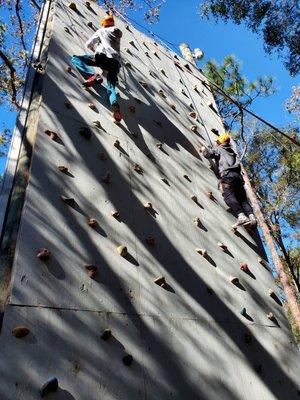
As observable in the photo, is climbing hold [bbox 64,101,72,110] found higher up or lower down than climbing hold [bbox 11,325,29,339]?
higher up

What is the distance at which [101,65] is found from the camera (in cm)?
455

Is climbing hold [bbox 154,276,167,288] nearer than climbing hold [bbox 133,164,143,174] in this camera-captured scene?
Yes

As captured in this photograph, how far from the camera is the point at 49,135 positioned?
11.1ft

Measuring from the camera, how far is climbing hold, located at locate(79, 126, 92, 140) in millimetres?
3727

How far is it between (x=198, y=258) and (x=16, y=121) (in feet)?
6.91

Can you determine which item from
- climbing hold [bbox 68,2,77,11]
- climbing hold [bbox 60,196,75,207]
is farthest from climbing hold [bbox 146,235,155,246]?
climbing hold [bbox 68,2,77,11]

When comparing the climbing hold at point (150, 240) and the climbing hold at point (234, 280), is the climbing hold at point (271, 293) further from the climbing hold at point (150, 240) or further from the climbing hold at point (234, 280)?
the climbing hold at point (150, 240)

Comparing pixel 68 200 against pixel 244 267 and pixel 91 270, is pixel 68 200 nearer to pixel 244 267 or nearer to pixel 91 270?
pixel 91 270

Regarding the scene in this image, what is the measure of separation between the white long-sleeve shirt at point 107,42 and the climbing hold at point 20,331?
3.28 m

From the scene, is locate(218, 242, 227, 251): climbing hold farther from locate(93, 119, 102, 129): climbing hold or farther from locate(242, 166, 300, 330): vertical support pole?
locate(242, 166, 300, 330): vertical support pole

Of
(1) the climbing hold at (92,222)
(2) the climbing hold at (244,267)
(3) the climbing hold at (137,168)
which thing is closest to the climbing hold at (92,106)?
(3) the climbing hold at (137,168)

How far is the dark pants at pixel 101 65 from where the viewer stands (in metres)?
4.44

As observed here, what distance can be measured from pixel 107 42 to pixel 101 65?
0.36 m

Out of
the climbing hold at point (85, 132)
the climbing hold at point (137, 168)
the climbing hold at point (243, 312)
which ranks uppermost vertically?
the climbing hold at point (85, 132)
